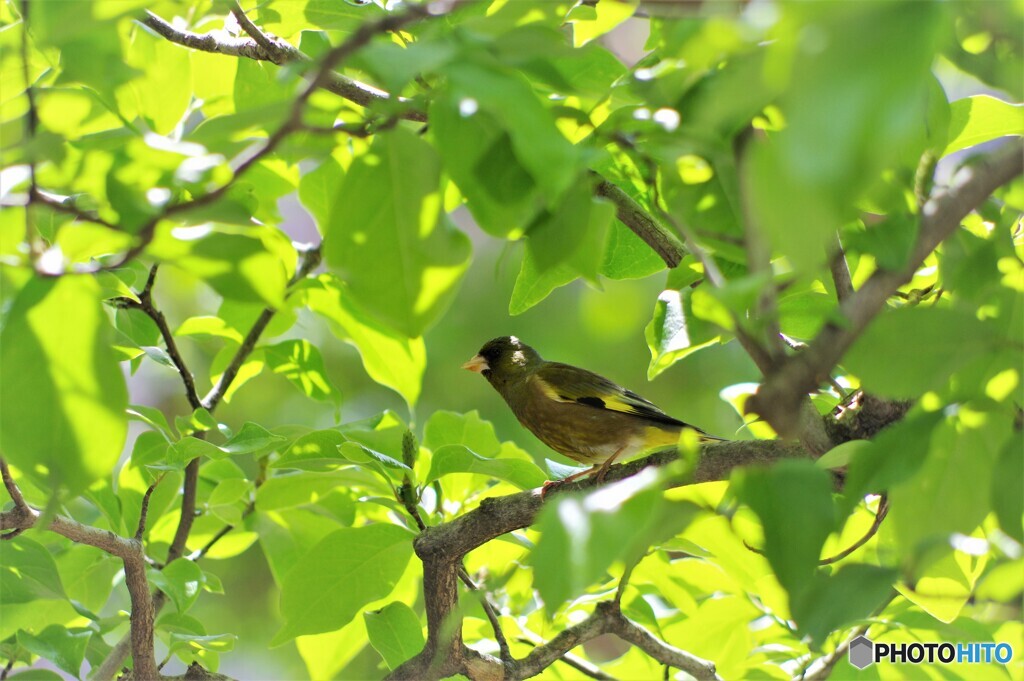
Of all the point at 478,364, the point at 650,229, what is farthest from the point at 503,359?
the point at 650,229

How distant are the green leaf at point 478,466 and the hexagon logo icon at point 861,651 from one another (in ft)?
1.50

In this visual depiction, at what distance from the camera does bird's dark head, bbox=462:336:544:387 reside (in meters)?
2.59

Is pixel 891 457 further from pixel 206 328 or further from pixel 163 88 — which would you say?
pixel 206 328

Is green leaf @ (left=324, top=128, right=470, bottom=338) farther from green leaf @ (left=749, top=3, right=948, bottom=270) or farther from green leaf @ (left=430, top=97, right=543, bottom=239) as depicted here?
green leaf @ (left=749, top=3, right=948, bottom=270)

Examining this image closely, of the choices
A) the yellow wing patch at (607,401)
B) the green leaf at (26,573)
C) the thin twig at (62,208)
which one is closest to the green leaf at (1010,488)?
the thin twig at (62,208)

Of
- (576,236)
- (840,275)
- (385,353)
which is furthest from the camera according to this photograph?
(385,353)

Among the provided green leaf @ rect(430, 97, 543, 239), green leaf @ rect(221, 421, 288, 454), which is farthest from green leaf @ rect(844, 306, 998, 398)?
green leaf @ rect(221, 421, 288, 454)

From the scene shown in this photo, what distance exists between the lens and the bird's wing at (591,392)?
2133 mm

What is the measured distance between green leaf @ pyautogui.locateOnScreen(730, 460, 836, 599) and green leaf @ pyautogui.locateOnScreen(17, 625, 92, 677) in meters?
0.91

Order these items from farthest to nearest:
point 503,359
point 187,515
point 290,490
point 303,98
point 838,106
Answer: point 503,359 < point 187,515 < point 290,490 < point 303,98 < point 838,106

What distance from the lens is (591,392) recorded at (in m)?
2.23

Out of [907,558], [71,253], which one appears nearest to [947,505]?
[907,558]

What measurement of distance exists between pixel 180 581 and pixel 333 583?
211 mm

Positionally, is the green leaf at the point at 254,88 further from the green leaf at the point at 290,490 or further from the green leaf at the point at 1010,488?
the green leaf at the point at 1010,488
